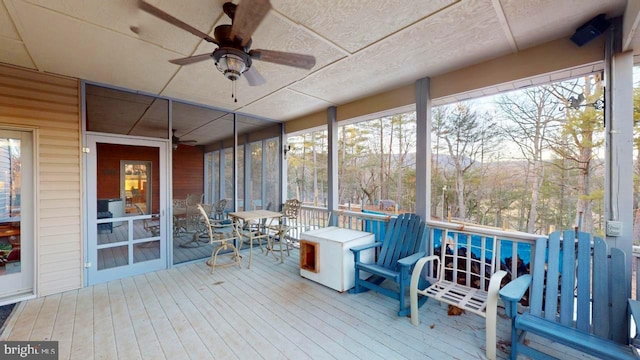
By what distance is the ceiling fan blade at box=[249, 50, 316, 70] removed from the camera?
75.2 inches

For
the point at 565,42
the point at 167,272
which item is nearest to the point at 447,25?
the point at 565,42

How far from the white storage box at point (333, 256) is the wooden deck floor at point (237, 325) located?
16 centimetres

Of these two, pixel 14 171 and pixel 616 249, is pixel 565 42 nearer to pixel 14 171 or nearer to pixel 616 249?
pixel 616 249

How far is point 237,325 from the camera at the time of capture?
243 centimetres

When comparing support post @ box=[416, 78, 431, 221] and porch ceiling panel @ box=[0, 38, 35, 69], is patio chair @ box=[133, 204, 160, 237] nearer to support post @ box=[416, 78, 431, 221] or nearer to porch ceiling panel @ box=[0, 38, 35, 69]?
porch ceiling panel @ box=[0, 38, 35, 69]

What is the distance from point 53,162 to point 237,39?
10.6ft

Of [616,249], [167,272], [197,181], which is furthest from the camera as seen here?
[197,181]

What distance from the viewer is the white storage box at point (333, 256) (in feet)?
10.2

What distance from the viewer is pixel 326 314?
104 inches

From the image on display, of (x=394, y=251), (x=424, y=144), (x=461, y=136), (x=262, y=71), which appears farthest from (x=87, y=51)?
(x=461, y=136)

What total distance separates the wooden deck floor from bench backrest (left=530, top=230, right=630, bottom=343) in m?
0.42

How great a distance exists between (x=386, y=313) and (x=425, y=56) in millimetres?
2901

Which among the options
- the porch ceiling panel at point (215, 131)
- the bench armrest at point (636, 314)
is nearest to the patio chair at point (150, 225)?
the porch ceiling panel at point (215, 131)

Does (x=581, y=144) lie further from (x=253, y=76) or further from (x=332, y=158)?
(x=253, y=76)
